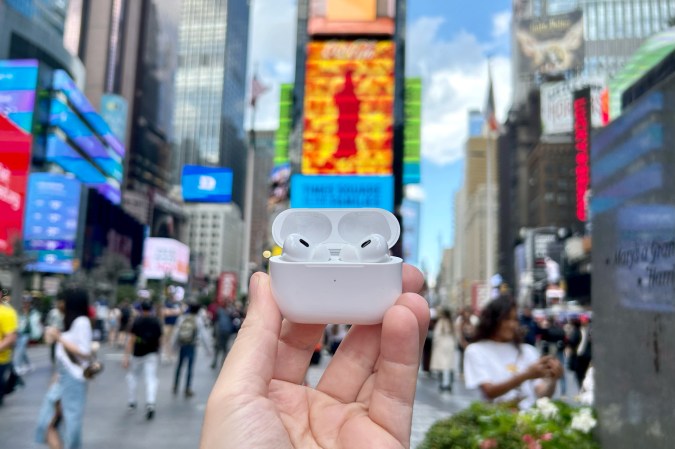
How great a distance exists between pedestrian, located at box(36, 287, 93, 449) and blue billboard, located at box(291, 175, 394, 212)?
11.7 m

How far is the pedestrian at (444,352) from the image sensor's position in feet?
40.0

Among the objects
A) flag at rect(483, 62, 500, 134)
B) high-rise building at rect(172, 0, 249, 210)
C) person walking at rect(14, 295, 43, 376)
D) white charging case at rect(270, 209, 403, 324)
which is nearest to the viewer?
white charging case at rect(270, 209, 403, 324)

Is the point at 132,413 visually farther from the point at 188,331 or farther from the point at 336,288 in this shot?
the point at 336,288

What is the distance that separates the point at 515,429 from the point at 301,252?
7.21 ft

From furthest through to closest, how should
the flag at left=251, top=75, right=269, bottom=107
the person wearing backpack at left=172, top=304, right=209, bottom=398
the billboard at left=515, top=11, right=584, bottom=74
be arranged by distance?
the billboard at left=515, top=11, right=584, bottom=74, the flag at left=251, top=75, right=269, bottom=107, the person wearing backpack at left=172, top=304, right=209, bottom=398

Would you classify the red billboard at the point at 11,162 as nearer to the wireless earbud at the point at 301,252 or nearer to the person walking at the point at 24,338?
the wireless earbud at the point at 301,252

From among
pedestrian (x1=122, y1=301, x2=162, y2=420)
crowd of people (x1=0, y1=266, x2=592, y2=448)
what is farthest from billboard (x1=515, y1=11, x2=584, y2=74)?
pedestrian (x1=122, y1=301, x2=162, y2=420)

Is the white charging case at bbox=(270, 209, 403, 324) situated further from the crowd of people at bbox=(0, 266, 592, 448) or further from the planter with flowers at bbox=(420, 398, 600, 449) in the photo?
the planter with flowers at bbox=(420, 398, 600, 449)

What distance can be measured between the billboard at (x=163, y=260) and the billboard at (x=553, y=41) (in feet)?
190

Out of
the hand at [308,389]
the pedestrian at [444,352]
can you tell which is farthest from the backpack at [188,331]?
the hand at [308,389]

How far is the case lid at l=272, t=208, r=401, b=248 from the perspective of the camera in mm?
1503

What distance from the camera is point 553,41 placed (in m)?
67.5

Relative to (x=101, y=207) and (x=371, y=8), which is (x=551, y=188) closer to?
(x=101, y=207)

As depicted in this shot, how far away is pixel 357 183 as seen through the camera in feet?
58.1
